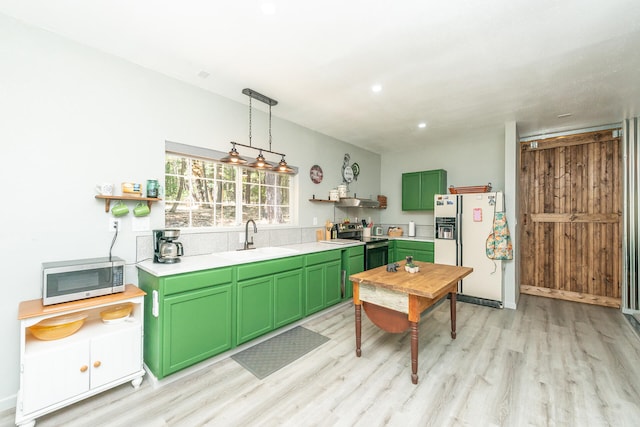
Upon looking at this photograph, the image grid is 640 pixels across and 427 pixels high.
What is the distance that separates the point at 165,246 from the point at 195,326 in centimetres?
76

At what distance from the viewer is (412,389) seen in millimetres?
2068

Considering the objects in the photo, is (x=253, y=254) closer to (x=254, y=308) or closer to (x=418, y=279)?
(x=254, y=308)

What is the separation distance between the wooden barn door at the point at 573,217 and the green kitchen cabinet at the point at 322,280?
341 cm

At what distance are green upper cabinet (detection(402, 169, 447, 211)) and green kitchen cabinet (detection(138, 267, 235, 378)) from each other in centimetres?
383

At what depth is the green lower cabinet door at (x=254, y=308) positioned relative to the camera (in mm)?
2559

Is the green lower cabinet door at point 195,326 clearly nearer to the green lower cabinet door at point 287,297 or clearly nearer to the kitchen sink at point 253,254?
the kitchen sink at point 253,254

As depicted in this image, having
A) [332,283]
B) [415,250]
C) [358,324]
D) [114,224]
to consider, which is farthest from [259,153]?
[415,250]

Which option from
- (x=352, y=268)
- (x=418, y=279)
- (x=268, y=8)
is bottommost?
(x=352, y=268)

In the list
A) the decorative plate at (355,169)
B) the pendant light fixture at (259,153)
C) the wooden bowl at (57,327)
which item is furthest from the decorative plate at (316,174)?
the wooden bowl at (57,327)

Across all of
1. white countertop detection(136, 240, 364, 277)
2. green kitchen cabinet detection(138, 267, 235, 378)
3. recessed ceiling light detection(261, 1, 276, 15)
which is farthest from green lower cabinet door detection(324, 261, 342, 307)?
recessed ceiling light detection(261, 1, 276, 15)

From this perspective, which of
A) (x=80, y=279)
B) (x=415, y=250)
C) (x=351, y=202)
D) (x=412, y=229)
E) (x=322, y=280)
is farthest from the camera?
(x=412, y=229)

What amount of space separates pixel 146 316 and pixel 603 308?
583 centimetres

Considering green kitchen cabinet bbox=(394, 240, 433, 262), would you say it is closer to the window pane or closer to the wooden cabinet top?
the window pane

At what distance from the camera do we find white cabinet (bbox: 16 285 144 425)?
1656 millimetres
